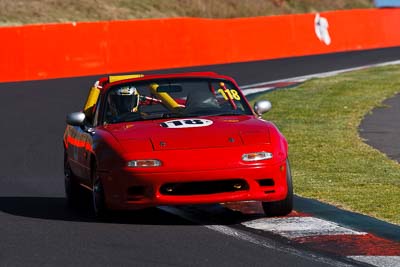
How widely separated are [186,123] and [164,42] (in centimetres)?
2485

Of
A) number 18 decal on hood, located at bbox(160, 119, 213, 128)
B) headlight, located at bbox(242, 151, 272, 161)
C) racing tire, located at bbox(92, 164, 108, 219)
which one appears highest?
number 18 decal on hood, located at bbox(160, 119, 213, 128)

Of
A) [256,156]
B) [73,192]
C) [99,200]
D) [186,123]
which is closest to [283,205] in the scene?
[256,156]

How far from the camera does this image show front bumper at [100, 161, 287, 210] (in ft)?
32.1

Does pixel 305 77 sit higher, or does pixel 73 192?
pixel 73 192

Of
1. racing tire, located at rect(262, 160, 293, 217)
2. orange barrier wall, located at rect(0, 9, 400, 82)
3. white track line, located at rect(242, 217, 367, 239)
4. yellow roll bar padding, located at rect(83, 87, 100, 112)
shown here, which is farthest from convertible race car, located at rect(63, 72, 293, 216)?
orange barrier wall, located at rect(0, 9, 400, 82)

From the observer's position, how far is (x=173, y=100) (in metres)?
11.5

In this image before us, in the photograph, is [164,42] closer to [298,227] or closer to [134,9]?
[134,9]

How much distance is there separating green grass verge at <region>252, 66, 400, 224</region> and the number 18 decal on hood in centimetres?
148

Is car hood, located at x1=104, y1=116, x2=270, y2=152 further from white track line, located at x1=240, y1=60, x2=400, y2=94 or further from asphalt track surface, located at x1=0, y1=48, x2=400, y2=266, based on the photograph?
white track line, located at x1=240, y1=60, x2=400, y2=94

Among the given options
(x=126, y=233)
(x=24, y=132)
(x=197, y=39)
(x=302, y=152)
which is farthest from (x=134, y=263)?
(x=197, y=39)

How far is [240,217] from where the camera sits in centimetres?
1036

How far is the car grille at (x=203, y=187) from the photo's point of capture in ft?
32.3

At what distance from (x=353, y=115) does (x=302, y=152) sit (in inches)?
201

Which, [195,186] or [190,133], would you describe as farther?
[190,133]
